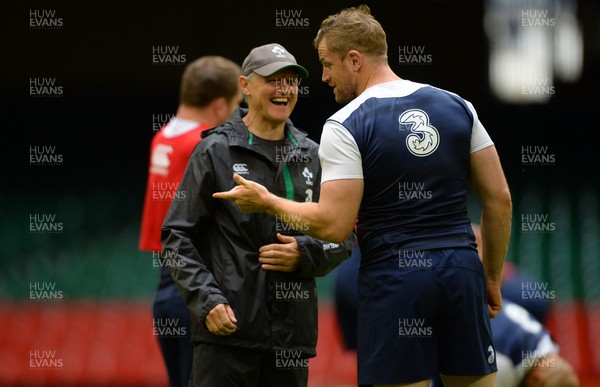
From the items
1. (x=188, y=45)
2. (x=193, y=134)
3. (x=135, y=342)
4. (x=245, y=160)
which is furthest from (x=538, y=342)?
(x=188, y=45)

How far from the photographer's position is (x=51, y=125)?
12648 mm

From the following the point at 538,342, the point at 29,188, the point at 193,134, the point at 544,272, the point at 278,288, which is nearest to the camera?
the point at 278,288

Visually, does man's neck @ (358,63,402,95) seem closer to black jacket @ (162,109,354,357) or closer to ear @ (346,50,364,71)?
ear @ (346,50,364,71)

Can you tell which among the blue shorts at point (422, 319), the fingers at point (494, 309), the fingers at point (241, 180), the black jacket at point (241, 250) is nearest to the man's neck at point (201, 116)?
the black jacket at point (241, 250)

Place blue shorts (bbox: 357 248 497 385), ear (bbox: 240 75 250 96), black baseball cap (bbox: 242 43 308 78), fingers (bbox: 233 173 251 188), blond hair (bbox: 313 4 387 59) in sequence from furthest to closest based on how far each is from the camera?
ear (bbox: 240 75 250 96)
black baseball cap (bbox: 242 43 308 78)
blond hair (bbox: 313 4 387 59)
fingers (bbox: 233 173 251 188)
blue shorts (bbox: 357 248 497 385)

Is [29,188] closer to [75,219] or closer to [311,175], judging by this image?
[75,219]

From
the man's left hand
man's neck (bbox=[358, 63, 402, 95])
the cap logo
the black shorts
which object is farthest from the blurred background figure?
the cap logo

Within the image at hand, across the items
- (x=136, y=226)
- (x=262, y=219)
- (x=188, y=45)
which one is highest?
(x=188, y=45)

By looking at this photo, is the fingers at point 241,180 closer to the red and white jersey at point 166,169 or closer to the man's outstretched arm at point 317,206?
the man's outstretched arm at point 317,206

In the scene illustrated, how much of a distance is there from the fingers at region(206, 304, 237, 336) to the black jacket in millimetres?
40

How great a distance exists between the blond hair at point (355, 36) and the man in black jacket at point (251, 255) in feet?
1.05

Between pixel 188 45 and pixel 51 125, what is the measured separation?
2394 mm

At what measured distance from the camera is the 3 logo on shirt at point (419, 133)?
11.8 ft

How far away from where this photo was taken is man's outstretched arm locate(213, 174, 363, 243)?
357cm
